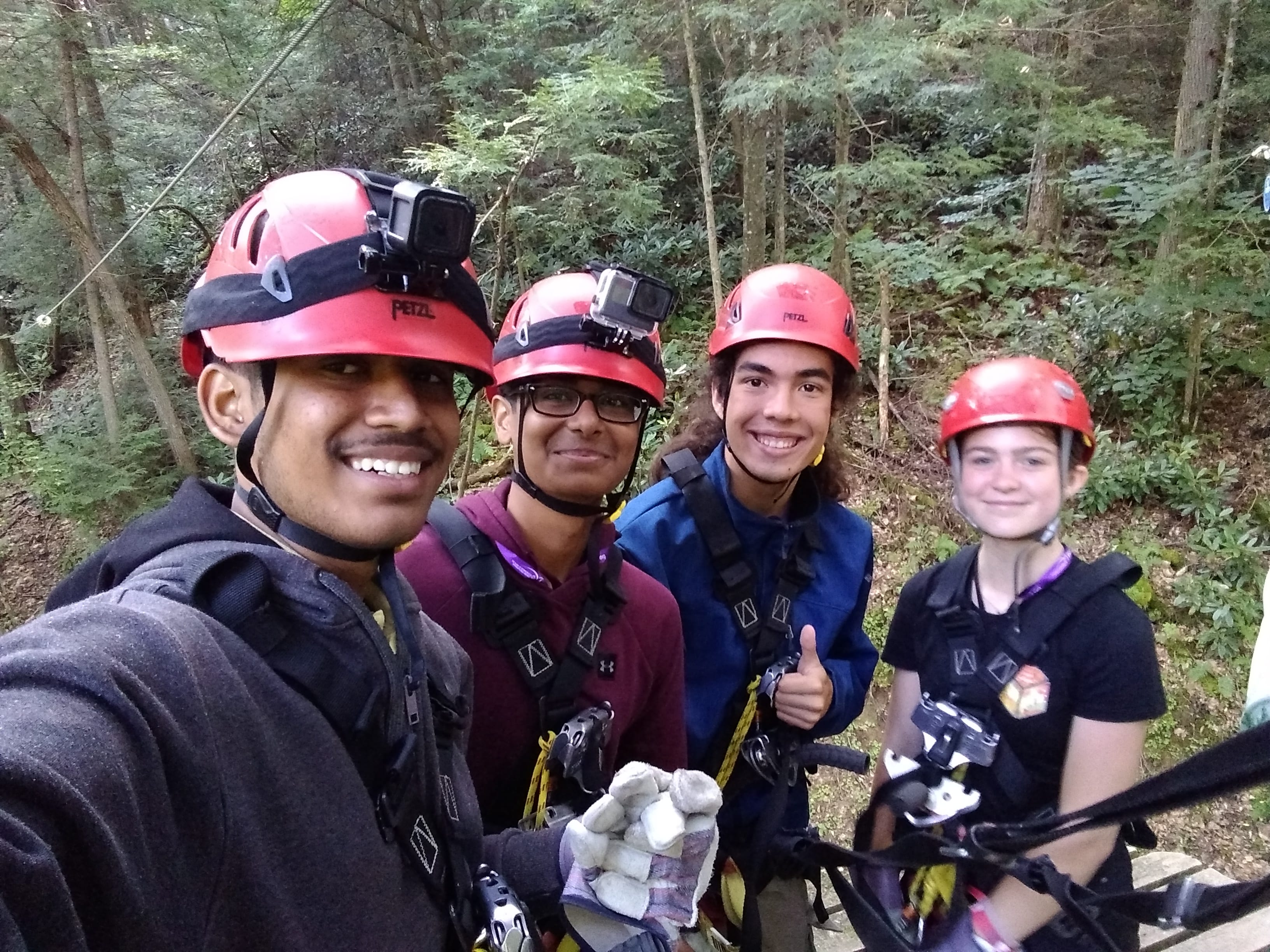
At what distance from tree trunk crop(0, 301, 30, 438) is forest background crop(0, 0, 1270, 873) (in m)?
0.10

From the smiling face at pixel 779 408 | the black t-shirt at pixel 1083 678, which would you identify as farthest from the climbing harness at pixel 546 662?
the black t-shirt at pixel 1083 678

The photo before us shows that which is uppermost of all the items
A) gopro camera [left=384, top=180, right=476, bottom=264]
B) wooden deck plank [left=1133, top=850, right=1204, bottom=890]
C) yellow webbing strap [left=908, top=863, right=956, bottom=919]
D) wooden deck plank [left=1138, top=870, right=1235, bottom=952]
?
gopro camera [left=384, top=180, right=476, bottom=264]

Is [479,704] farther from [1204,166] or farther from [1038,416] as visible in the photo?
[1204,166]

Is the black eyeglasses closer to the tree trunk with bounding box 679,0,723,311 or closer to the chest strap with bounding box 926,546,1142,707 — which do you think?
the chest strap with bounding box 926,546,1142,707

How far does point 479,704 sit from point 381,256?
1.23 m

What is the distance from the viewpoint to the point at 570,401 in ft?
7.48

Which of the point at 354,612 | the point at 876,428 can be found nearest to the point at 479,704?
the point at 354,612

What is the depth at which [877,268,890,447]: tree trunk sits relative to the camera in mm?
7973

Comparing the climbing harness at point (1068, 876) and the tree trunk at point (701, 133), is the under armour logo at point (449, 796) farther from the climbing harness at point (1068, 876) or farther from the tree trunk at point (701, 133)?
the tree trunk at point (701, 133)

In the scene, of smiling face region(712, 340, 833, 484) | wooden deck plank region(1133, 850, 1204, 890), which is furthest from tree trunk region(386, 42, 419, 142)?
wooden deck plank region(1133, 850, 1204, 890)

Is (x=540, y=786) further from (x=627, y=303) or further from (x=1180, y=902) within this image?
(x=1180, y=902)

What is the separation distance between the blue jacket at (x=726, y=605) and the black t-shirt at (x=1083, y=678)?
54 cm

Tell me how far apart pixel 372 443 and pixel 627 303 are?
45.5 inches

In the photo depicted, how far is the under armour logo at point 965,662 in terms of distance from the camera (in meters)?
2.40
